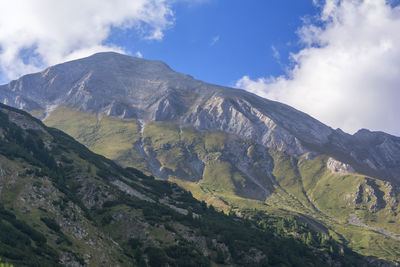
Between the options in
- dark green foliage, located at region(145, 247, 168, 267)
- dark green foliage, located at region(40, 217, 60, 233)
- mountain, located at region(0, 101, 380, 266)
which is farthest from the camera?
dark green foliage, located at region(145, 247, 168, 267)

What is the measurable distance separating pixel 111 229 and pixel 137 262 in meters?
20.1

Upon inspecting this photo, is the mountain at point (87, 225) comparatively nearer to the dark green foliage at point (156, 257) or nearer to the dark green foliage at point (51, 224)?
the dark green foliage at point (156, 257)

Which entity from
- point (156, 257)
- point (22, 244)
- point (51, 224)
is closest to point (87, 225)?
point (51, 224)

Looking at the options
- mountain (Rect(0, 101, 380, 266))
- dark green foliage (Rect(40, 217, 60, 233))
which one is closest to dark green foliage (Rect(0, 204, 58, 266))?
mountain (Rect(0, 101, 380, 266))

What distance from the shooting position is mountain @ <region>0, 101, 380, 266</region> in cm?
5859

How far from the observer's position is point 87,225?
7519cm

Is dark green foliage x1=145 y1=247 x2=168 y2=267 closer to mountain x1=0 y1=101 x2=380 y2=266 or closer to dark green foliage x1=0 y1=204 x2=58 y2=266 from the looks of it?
mountain x1=0 y1=101 x2=380 y2=266

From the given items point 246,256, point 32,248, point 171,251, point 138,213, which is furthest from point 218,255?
point 32,248

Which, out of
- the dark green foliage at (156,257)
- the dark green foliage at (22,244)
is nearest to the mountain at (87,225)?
the dark green foliage at (156,257)

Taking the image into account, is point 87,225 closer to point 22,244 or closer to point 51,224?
point 51,224

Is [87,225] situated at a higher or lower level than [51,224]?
higher

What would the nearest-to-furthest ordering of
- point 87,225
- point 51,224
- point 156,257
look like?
point 51,224
point 87,225
point 156,257

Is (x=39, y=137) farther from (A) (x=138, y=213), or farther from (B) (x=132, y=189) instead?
(A) (x=138, y=213)

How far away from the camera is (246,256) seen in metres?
101
